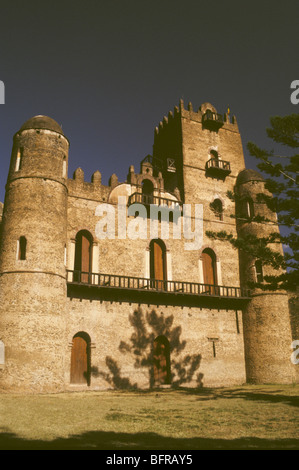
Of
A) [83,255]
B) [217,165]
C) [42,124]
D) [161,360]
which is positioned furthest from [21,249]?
[217,165]

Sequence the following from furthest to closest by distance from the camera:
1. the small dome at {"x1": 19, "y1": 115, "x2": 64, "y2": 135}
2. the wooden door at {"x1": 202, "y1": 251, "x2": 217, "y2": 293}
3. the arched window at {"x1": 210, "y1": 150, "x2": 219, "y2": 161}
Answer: the arched window at {"x1": 210, "y1": 150, "x2": 219, "y2": 161}
the wooden door at {"x1": 202, "y1": 251, "x2": 217, "y2": 293}
the small dome at {"x1": 19, "y1": 115, "x2": 64, "y2": 135}

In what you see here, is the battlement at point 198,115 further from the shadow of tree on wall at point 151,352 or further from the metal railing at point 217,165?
the shadow of tree on wall at point 151,352

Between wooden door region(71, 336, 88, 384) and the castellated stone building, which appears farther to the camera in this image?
wooden door region(71, 336, 88, 384)

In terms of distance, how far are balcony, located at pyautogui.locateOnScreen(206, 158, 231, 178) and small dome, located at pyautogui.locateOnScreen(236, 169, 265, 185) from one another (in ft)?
2.98

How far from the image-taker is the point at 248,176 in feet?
85.5

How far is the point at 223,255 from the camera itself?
24.5 meters

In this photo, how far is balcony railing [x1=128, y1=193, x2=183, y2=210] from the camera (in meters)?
22.4

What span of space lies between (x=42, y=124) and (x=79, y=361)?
11716mm

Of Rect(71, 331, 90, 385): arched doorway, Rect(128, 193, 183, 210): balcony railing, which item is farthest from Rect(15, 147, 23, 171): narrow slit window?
Rect(71, 331, 90, 385): arched doorway

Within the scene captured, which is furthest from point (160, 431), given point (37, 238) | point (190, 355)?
point (190, 355)

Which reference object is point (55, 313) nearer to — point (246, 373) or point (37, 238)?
point (37, 238)

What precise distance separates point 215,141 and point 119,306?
1413 cm

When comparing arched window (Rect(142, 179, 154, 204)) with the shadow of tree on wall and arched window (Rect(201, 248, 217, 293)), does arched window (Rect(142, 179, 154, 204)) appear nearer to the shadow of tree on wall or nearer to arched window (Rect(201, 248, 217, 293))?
arched window (Rect(201, 248, 217, 293))

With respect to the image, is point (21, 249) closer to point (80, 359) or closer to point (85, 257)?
point (85, 257)
